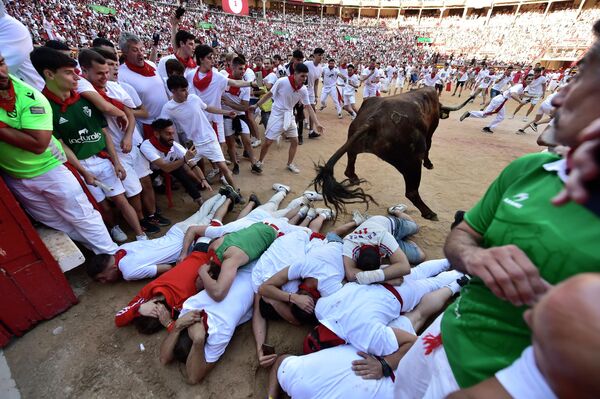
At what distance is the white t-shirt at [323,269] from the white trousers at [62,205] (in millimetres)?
2063

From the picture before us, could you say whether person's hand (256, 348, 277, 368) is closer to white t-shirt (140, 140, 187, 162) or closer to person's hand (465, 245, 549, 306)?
person's hand (465, 245, 549, 306)

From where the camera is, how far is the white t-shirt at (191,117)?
411 centimetres

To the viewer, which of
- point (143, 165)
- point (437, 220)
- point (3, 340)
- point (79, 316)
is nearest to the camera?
point (3, 340)

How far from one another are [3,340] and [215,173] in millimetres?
3473

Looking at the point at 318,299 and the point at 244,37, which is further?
the point at 244,37

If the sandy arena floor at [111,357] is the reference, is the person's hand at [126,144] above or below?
above

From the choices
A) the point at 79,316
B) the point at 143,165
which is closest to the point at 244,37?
the point at 143,165

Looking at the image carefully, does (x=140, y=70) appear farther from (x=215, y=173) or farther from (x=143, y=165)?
(x=215, y=173)

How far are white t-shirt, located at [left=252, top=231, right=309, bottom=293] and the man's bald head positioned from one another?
2157mm

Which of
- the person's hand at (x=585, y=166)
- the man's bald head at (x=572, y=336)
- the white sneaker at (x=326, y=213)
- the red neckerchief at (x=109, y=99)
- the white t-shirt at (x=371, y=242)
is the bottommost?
the white sneaker at (x=326, y=213)

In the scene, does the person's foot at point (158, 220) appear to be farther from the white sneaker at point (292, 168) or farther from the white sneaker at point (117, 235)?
the white sneaker at point (292, 168)

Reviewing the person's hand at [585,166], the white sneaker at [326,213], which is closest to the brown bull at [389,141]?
the white sneaker at [326,213]

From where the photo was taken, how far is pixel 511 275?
75 cm

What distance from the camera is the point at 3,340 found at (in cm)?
240
